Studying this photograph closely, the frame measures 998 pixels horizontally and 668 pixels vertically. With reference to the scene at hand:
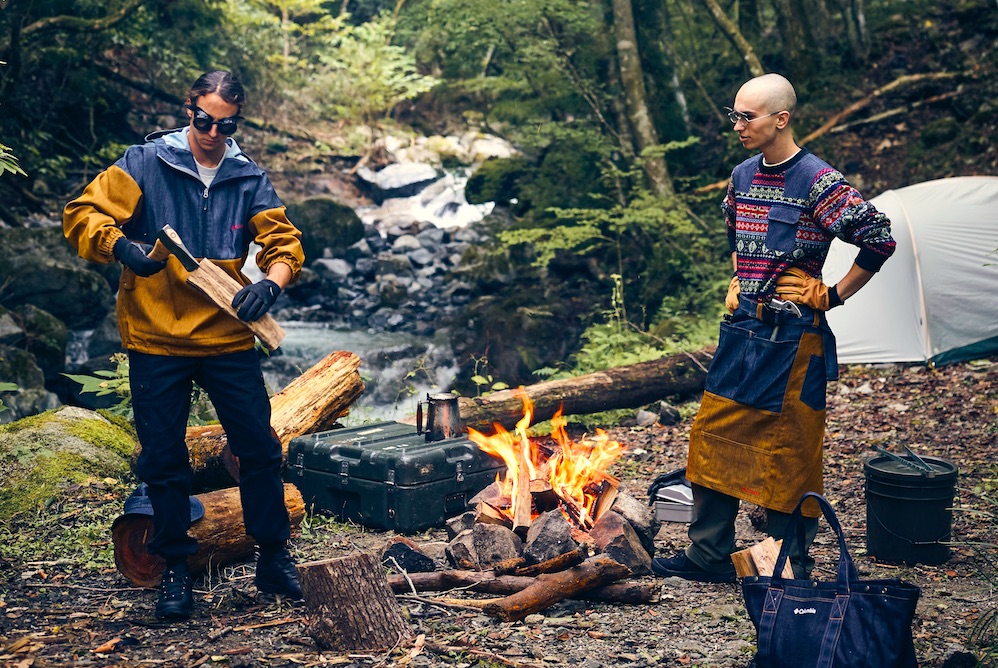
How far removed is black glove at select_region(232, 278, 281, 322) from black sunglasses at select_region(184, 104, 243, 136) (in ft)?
2.42

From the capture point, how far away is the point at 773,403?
13.5 ft

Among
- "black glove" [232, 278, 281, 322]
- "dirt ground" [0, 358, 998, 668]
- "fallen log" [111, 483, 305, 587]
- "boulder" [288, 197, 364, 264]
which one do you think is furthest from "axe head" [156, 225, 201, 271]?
"boulder" [288, 197, 364, 264]

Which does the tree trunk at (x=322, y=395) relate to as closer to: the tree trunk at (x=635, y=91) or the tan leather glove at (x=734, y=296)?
the tan leather glove at (x=734, y=296)

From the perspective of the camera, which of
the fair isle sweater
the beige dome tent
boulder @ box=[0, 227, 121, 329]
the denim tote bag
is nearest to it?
the denim tote bag

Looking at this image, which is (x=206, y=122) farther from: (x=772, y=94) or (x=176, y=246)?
(x=772, y=94)

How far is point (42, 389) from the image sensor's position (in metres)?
9.62

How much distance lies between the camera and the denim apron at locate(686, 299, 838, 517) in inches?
160

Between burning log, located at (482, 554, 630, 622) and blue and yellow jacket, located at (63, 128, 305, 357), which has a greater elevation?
blue and yellow jacket, located at (63, 128, 305, 357)

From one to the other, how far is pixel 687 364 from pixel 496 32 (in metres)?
6.43

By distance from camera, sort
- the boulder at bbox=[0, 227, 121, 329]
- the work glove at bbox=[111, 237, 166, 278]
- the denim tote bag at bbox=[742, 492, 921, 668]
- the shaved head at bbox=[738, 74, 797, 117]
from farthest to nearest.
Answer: the boulder at bbox=[0, 227, 121, 329] → the shaved head at bbox=[738, 74, 797, 117] → the work glove at bbox=[111, 237, 166, 278] → the denim tote bag at bbox=[742, 492, 921, 668]

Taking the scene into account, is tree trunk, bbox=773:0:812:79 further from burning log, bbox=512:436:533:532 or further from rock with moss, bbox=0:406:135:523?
rock with moss, bbox=0:406:135:523

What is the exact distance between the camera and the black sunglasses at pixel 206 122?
4008 millimetres

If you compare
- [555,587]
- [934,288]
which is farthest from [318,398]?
[934,288]

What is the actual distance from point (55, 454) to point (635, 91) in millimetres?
9744
